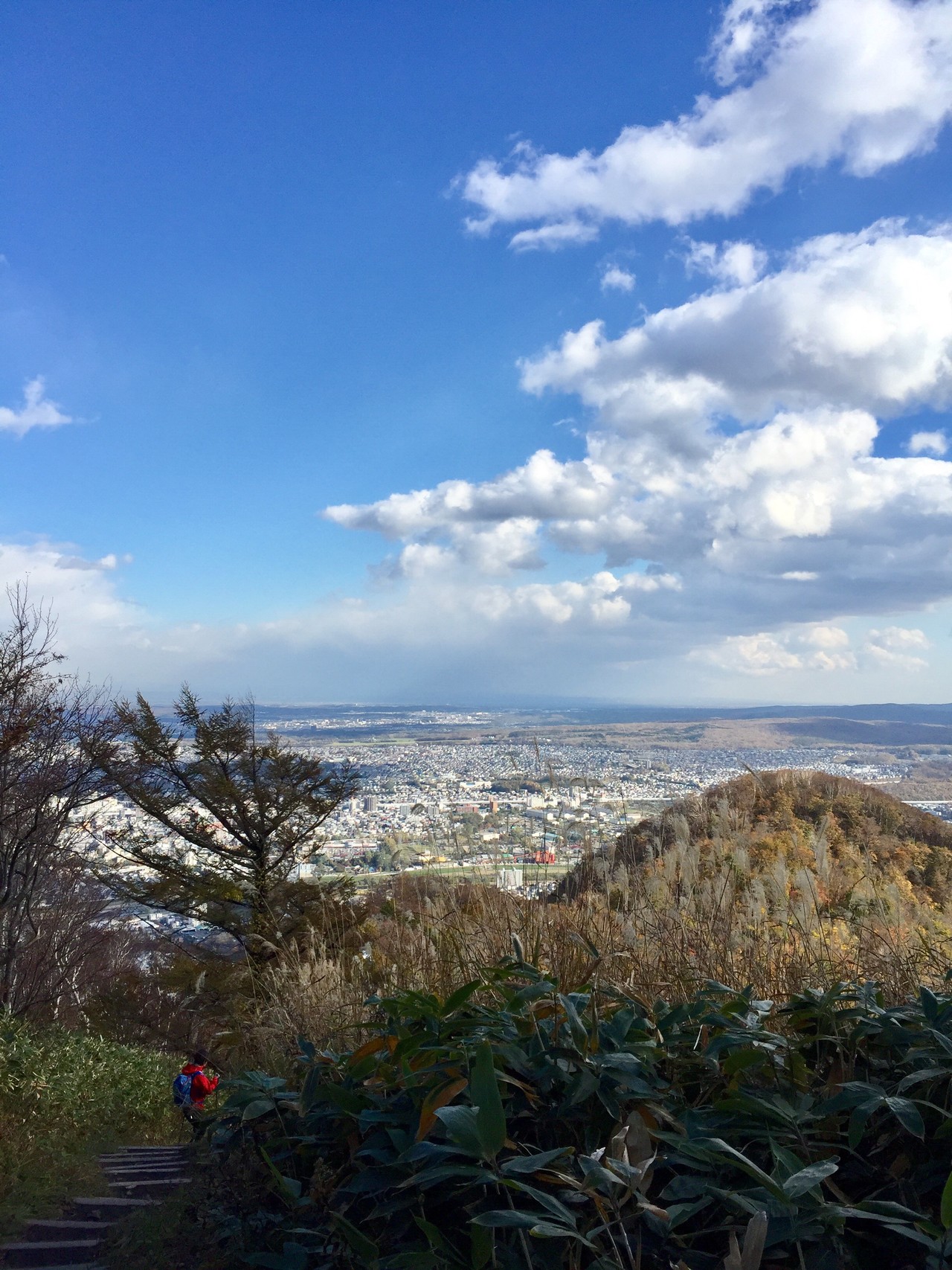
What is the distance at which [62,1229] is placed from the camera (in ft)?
13.2

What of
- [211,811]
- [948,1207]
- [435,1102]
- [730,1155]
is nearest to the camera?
[948,1207]

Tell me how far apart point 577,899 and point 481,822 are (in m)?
1.12

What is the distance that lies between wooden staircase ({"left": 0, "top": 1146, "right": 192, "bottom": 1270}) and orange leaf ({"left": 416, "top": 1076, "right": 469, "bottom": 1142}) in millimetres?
2054

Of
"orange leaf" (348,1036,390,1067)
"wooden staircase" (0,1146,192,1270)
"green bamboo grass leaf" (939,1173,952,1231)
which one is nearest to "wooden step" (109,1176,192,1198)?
"wooden staircase" (0,1146,192,1270)

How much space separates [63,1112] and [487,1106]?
753 cm

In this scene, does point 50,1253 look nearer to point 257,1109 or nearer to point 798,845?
point 257,1109

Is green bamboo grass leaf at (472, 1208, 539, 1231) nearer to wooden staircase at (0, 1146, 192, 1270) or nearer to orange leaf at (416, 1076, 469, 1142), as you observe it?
orange leaf at (416, 1076, 469, 1142)

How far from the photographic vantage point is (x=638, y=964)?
3076mm

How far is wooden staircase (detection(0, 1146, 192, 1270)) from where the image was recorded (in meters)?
3.39

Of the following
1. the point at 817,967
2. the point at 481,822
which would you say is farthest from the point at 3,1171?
the point at 817,967

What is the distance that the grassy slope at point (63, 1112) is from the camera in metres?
5.38

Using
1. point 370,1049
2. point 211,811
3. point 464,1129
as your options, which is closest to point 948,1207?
point 464,1129

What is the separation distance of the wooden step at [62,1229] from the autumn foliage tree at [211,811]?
1027 cm

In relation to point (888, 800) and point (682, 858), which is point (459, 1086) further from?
point (888, 800)
